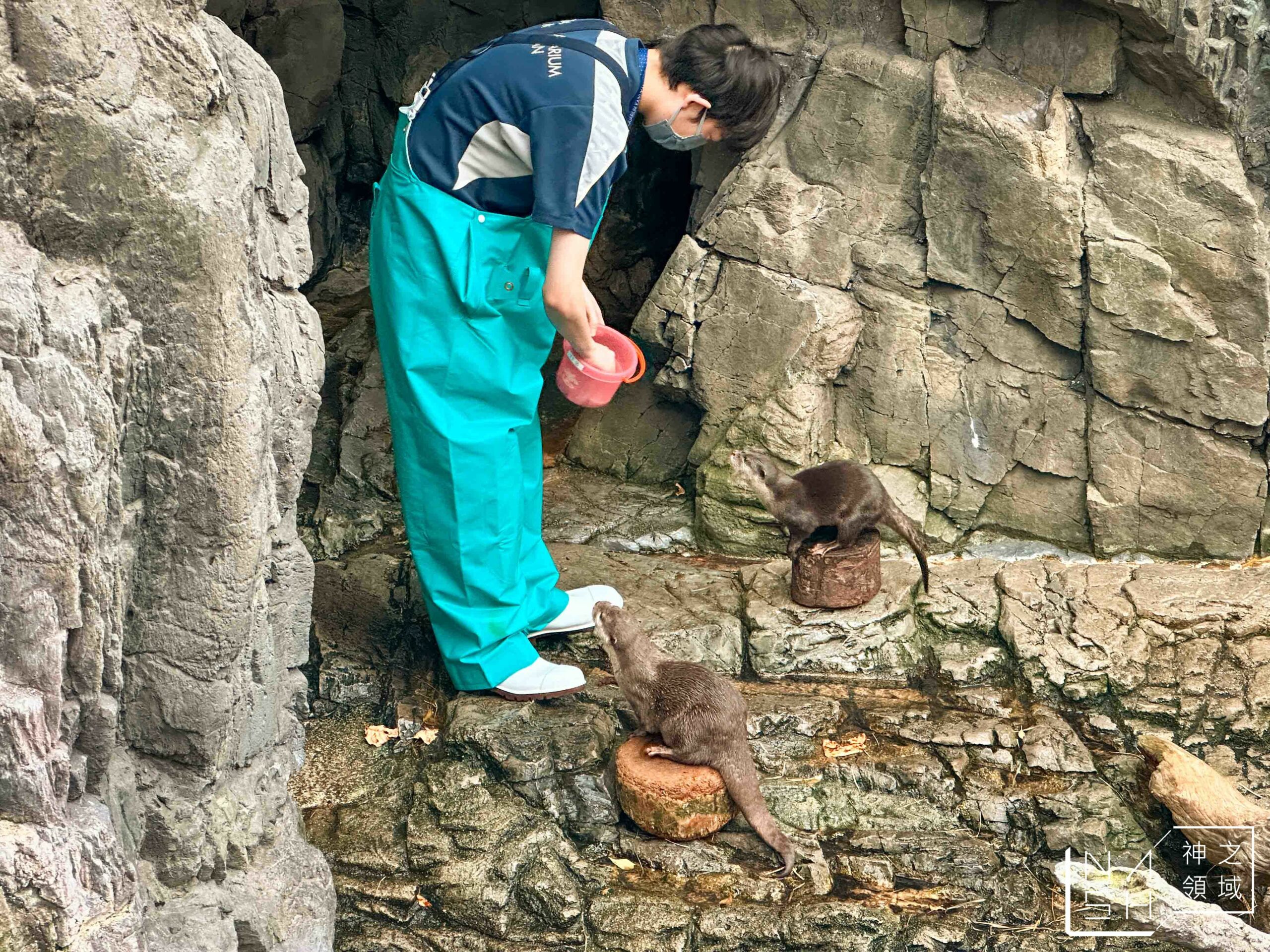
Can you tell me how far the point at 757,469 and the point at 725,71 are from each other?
1.87m

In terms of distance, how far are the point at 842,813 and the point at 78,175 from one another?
309 centimetres

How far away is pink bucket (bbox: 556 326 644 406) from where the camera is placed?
4.33 meters

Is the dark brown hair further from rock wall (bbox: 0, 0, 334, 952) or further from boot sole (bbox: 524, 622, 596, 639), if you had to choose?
A: boot sole (bbox: 524, 622, 596, 639)

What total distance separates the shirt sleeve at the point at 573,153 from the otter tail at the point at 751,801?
172 cm

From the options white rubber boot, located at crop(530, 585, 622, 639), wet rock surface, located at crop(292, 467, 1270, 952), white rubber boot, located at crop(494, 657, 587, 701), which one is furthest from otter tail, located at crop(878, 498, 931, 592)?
white rubber boot, located at crop(494, 657, 587, 701)

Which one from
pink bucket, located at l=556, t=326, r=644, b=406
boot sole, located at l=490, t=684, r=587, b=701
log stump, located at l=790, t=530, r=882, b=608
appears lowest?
boot sole, located at l=490, t=684, r=587, b=701

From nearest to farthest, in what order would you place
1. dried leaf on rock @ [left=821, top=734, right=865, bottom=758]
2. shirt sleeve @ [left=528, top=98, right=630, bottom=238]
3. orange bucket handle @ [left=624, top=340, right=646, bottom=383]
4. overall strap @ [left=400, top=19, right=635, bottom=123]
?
shirt sleeve @ [left=528, top=98, right=630, bottom=238]
overall strap @ [left=400, top=19, right=635, bottom=123]
orange bucket handle @ [left=624, top=340, right=646, bottom=383]
dried leaf on rock @ [left=821, top=734, right=865, bottom=758]

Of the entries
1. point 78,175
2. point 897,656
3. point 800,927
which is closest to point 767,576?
point 897,656

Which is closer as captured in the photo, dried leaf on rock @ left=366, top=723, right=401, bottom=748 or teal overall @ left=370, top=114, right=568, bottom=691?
teal overall @ left=370, top=114, right=568, bottom=691

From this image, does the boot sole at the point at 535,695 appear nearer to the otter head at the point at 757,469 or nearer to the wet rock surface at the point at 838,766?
the wet rock surface at the point at 838,766

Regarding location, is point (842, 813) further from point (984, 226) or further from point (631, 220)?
point (631, 220)

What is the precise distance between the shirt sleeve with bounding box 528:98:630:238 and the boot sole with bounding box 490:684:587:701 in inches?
69.4

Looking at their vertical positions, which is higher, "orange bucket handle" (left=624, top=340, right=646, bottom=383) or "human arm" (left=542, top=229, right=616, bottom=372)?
"human arm" (left=542, top=229, right=616, bottom=372)

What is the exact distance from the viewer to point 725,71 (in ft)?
13.7
